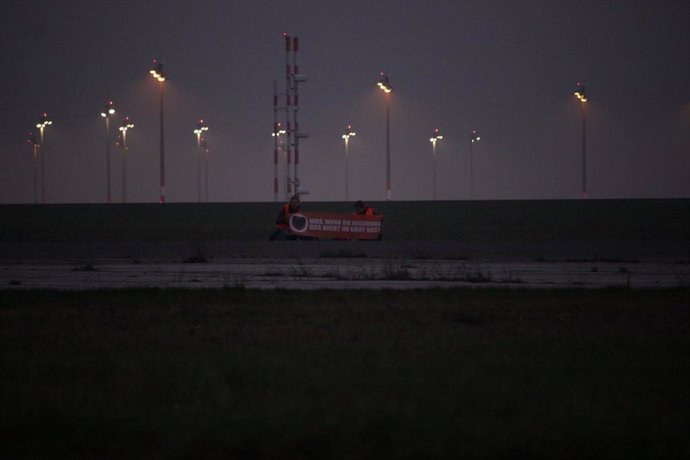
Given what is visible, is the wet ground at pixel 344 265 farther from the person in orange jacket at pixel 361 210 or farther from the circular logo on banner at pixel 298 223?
the person in orange jacket at pixel 361 210

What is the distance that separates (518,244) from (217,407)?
76.3ft

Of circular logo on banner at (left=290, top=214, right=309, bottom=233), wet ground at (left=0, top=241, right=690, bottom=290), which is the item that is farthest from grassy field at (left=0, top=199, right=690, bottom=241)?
wet ground at (left=0, top=241, right=690, bottom=290)

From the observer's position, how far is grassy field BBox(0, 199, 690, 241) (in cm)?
3788

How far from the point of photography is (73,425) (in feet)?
22.9

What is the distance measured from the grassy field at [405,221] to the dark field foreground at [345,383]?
23.8 m

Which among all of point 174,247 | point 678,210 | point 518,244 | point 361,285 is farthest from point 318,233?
point 678,210

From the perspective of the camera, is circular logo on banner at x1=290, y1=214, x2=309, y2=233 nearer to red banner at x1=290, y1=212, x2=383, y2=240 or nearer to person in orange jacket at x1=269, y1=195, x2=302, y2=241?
red banner at x1=290, y1=212, x2=383, y2=240

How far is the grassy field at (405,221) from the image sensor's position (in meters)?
37.9

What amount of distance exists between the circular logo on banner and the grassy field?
5.41 meters

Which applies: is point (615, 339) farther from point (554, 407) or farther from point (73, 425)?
point (73, 425)

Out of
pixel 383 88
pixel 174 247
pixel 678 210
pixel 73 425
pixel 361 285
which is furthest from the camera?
pixel 383 88

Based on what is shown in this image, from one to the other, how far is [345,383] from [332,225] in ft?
76.4

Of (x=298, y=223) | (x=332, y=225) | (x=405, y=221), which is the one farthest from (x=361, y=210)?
(x=405, y=221)

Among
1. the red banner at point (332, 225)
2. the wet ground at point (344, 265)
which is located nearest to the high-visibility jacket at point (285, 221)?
the red banner at point (332, 225)
